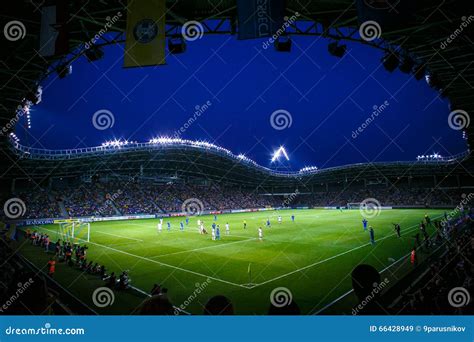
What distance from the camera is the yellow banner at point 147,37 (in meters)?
8.73

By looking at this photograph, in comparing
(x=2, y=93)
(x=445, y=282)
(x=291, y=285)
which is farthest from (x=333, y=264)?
(x=2, y=93)

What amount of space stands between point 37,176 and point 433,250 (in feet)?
197

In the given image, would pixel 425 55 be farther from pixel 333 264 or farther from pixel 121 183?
pixel 121 183

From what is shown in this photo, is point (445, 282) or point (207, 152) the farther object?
point (207, 152)

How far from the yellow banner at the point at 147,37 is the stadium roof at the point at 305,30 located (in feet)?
4.01

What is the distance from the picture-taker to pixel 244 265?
16500 mm

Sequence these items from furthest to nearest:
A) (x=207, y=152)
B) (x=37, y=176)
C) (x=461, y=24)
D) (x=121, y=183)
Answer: (x=121, y=183) → (x=207, y=152) → (x=37, y=176) → (x=461, y=24)

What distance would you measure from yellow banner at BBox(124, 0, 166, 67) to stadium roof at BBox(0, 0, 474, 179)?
4.01 ft

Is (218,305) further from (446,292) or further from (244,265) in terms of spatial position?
(244,265)

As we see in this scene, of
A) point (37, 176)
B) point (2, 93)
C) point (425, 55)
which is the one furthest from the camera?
point (37, 176)

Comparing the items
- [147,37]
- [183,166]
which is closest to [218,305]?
[147,37]

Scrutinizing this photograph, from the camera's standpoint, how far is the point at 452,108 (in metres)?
18.4

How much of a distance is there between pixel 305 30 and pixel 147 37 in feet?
24.4

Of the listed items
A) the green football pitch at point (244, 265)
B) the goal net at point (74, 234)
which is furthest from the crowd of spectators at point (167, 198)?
the green football pitch at point (244, 265)
